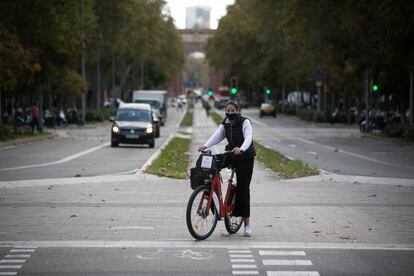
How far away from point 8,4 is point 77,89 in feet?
71.0

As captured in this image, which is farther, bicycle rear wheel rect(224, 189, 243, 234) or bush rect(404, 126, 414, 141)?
bush rect(404, 126, 414, 141)

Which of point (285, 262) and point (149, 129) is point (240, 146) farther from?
point (149, 129)

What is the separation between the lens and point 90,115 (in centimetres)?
8138

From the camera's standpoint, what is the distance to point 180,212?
14984 mm

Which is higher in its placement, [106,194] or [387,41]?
[387,41]

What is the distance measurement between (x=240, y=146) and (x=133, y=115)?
29856mm

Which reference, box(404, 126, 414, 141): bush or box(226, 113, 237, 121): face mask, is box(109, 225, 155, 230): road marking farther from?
box(404, 126, 414, 141): bush

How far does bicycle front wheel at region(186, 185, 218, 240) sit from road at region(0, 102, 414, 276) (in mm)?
135

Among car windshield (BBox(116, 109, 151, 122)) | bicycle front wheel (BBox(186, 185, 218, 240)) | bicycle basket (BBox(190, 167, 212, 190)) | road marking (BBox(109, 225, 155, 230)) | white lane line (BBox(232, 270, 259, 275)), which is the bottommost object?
car windshield (BBox(116, 109, 151, 122))

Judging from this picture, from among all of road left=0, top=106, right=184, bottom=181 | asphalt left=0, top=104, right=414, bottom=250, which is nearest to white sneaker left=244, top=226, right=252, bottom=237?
asphalt left=0, top=104, right=414, bottom=250

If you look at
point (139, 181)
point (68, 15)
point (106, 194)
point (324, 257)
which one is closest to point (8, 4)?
point (68, 15)

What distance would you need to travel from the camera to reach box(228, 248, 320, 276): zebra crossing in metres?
9.43

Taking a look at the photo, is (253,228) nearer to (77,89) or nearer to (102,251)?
(102,251)

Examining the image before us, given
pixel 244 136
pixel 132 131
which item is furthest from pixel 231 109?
pixel 132 131
